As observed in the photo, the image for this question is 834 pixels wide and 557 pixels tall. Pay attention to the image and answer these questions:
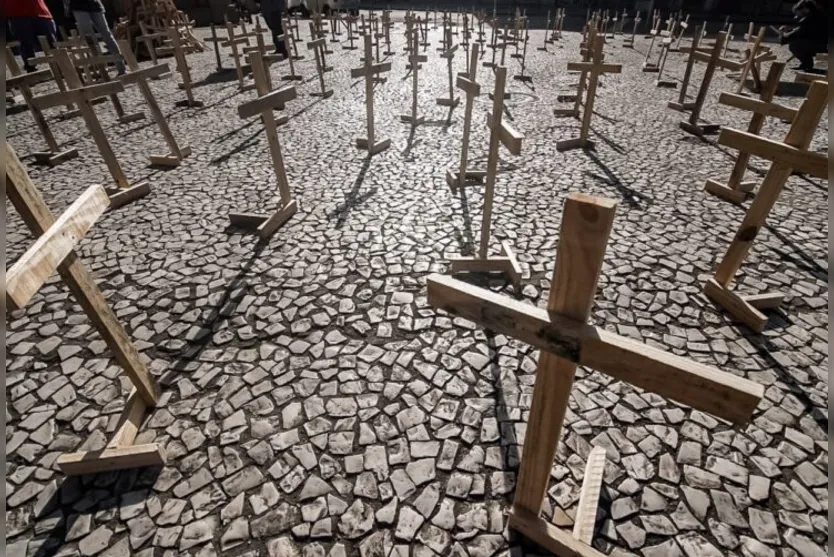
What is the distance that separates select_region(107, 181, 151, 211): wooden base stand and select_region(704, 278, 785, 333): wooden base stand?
27.6 feet

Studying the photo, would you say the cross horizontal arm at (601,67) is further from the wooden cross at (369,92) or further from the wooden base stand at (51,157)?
the wooden base stand at (51,157)

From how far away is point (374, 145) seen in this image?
8.43 m

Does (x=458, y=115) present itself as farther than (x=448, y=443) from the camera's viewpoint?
Yes

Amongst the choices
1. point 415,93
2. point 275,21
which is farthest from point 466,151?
point 275,21

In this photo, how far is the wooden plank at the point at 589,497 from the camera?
257 centimetres

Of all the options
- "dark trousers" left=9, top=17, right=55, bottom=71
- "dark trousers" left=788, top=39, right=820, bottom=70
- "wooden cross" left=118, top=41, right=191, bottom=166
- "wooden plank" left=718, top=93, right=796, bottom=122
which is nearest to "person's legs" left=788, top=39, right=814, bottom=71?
"dark trousers" left=788, top=39, right=820, bottom=70

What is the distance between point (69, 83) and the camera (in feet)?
20.4

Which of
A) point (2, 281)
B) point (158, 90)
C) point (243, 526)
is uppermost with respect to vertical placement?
point (2, 281)

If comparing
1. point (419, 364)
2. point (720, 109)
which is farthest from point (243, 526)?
point (720, 109)

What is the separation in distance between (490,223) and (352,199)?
2712mm

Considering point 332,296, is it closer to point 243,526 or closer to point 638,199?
point 243,526

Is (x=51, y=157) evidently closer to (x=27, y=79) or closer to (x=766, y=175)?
(x=27, y=79)

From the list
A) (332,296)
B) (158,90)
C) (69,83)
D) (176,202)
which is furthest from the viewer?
(158,90)

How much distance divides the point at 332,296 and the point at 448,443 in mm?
2194
